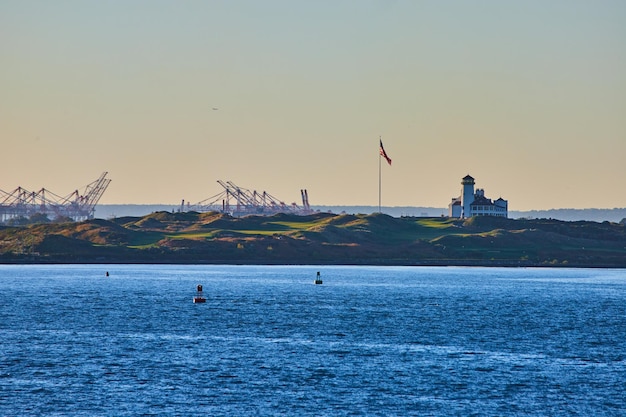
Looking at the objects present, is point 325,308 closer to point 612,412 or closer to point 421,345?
point 421,345

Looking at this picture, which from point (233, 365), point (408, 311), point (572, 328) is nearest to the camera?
point (233, 365)

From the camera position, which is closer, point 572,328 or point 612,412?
point 612,412

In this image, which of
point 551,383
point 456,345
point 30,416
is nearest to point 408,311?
point 456,345

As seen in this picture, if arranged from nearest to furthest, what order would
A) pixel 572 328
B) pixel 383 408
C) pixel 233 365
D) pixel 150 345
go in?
pixel 383 408 < pixel 233 365 < pixel 150 345 < pixel 572 328

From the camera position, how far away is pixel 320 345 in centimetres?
10288

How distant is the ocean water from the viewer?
237 feet

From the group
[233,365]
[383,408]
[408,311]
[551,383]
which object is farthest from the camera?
[408,311]

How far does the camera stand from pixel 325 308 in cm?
14900

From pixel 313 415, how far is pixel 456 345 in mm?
37306

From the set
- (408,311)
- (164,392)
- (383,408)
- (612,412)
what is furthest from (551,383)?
(408,311)

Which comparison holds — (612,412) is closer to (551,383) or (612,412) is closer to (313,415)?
(551,383)

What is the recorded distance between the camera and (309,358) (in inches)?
3669

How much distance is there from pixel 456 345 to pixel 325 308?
4683cm

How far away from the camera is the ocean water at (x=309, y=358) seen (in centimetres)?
7219
